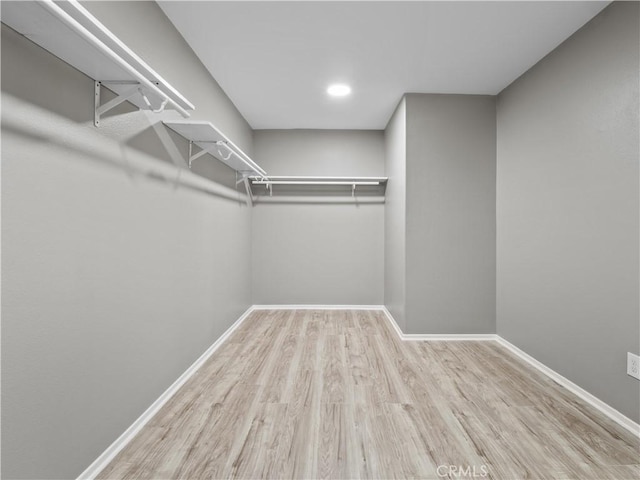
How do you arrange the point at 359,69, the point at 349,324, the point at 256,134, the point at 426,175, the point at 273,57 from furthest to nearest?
the point at 256,134, the point at 349,324, the point at 426,175, the point at 359,69, the point at 273,57

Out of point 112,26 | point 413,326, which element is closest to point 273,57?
point 112,26

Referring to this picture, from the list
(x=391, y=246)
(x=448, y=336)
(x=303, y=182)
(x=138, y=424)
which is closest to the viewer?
(x=138, y=424)

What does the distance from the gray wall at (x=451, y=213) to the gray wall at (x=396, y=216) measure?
0.08 meters

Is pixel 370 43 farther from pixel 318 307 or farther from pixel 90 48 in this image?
pixel 318 307

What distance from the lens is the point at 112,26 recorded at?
54.7 inches

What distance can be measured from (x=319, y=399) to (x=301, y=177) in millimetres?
2593

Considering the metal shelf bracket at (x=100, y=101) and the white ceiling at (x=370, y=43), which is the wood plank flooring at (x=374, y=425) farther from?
the white ceiling at (x=370, y=43)

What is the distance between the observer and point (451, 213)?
2.98 meters

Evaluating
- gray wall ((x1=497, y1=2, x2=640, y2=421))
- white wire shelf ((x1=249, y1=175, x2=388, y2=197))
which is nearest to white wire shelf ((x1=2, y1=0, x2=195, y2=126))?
gray wall ((x1=497, y1=2, x2=640, y2=421))

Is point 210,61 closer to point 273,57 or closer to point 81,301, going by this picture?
point 273,57

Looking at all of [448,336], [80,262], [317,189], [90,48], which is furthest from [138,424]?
[317,189]

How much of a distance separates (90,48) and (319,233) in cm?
317

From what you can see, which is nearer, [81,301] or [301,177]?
[81,301]

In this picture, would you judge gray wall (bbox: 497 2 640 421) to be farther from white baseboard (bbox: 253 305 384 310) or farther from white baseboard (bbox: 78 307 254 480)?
white baseboard (bbox: 78 307 254 480)
